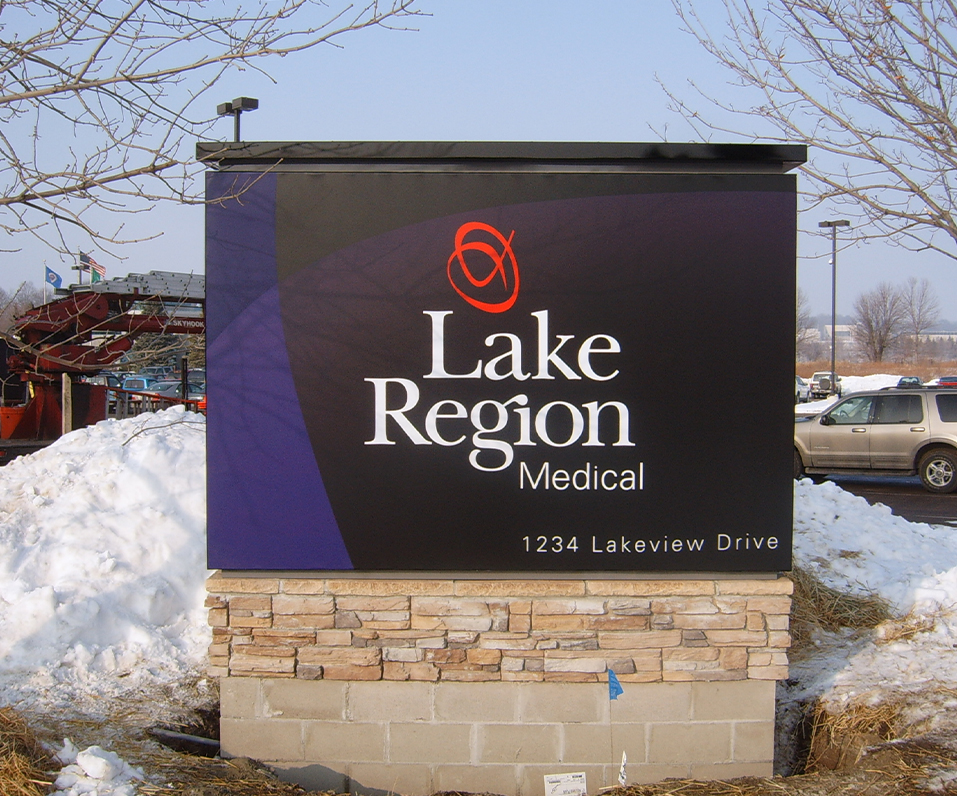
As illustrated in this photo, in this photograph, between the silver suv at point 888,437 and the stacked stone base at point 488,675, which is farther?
the silver suv at point 888,437

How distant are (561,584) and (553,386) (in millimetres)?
994

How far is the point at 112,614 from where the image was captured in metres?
5.79

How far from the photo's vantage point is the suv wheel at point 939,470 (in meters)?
14.6

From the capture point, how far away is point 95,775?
3756 millimetres

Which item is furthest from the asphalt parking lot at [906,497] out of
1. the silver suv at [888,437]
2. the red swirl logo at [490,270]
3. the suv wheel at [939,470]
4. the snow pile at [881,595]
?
the red swirl logo at [490,270]

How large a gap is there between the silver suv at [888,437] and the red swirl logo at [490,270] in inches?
458

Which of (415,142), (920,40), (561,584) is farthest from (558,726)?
(920,40)

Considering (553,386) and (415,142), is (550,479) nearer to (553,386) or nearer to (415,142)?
(553,386)

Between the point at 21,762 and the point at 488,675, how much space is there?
213 cm

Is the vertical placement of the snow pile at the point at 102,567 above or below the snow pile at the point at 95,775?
above

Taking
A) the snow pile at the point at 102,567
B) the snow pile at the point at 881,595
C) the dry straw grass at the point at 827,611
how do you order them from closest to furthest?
the snow pile at the point at 881,595
the snow pile at the point at 102,567
the dry straw grass at the point at 827,611

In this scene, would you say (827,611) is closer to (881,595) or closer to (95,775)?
(881,595)

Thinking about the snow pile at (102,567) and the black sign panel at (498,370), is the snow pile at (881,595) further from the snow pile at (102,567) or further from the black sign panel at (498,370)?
the snow pile at (102,567)

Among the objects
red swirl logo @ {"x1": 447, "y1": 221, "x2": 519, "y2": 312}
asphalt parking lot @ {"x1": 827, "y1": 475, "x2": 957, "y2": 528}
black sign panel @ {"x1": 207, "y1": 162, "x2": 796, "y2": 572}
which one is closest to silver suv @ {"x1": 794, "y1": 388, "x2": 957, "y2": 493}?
asphalt parking lot @ {"x1": 827, "y1": 475, "x2": 957, "y2": 528}
